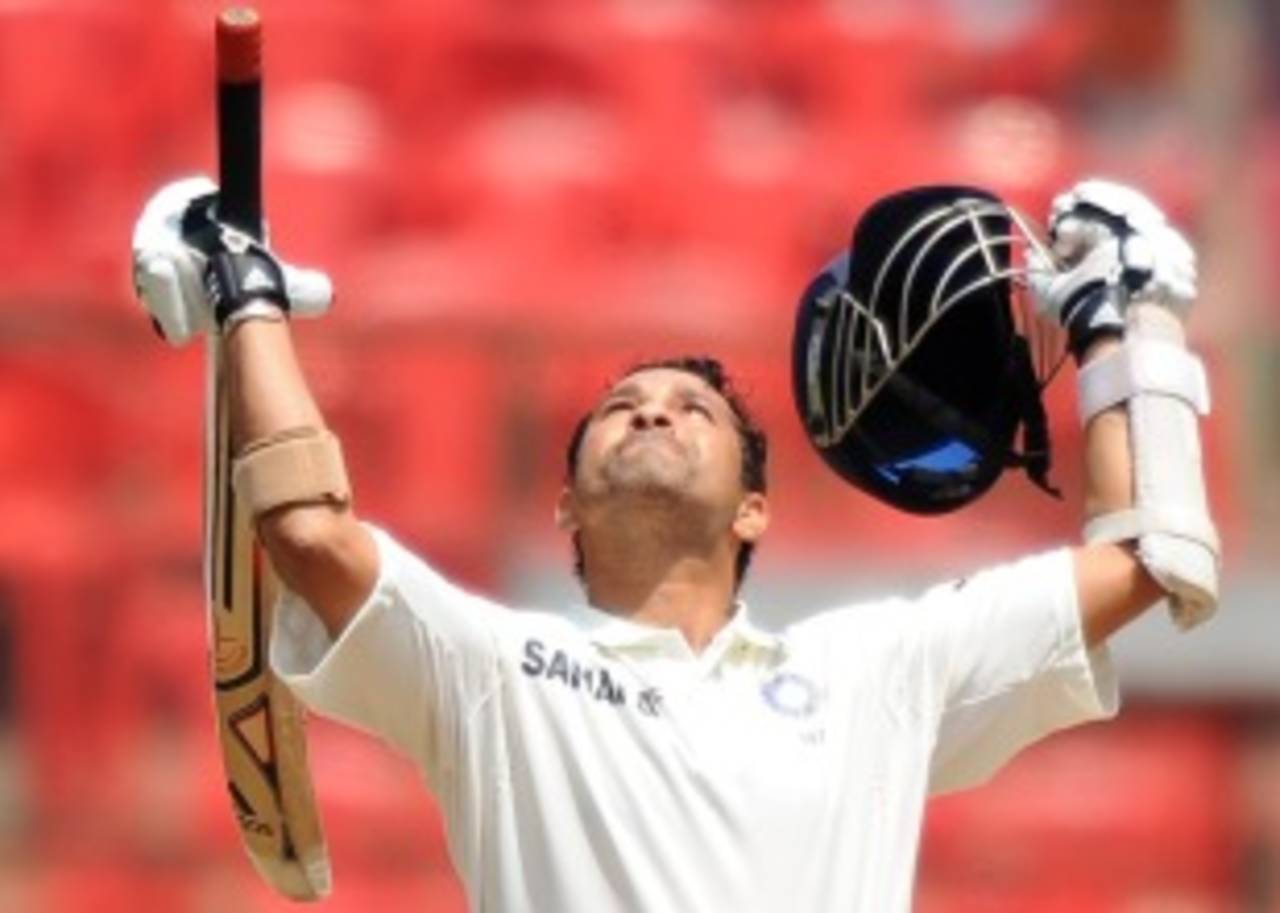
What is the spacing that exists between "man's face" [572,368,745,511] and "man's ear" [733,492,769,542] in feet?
0.05

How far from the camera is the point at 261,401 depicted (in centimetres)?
342

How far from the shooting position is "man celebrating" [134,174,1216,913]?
3.39 m

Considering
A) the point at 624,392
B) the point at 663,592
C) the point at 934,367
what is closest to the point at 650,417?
the point at 624,392

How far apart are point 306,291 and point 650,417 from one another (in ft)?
1.04

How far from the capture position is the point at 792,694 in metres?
3.53

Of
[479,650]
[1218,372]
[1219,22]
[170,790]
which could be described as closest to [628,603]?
[479,650]

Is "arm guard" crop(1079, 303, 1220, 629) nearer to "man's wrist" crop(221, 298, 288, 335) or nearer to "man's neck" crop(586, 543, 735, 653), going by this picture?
"man's neck" crop(586, 543, 735, 653)

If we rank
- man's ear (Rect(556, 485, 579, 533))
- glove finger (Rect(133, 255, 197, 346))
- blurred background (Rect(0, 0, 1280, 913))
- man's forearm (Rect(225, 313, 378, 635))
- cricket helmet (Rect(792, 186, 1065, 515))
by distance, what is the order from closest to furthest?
man's forearm (Rect(225, 313, 378, 635))
glove finger (Rect(133, 255, 197, 346))
man's ear (Rect(556, 485, 579, 533))
cricket helmet (Rect(792, 186, 1065, 515))
blurred background (Rect(0, 0, 1280, 913))

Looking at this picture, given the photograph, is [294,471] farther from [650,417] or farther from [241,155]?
[650,417]

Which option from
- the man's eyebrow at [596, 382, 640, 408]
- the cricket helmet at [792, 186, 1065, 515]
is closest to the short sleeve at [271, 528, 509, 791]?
the man's eyebrow at [596, 382, 640, 408]

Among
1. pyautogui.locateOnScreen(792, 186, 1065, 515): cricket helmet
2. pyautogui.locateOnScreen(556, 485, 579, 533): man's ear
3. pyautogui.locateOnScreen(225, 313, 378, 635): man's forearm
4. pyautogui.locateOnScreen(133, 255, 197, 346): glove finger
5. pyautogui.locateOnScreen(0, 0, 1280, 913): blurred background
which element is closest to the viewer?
pyautogui.locateOnScreen(225, 313, 378, 635): man's forearm

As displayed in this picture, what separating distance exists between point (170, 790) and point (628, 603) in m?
2.79

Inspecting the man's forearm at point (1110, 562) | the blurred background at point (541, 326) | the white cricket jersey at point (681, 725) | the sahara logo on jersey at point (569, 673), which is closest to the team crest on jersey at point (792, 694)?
the white cricket jersey at point (681, 725)

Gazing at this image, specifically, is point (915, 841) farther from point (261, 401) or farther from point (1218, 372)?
point (1218, 372)
